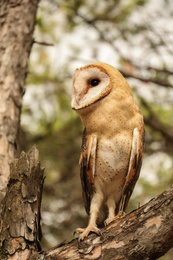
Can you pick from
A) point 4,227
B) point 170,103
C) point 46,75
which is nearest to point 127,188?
point 4,227

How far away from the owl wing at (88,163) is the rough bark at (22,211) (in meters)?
0.34

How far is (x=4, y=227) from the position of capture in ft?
8.05

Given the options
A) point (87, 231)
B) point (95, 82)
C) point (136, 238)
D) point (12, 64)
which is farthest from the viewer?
point (12, 64)

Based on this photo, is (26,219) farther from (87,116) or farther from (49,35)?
(49,35)

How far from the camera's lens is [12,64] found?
368 cm

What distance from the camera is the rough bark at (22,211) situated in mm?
2406

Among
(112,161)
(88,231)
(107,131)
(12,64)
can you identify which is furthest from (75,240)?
(12,64)

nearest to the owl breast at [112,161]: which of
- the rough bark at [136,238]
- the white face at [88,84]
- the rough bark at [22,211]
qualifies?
the white face at [88,84]

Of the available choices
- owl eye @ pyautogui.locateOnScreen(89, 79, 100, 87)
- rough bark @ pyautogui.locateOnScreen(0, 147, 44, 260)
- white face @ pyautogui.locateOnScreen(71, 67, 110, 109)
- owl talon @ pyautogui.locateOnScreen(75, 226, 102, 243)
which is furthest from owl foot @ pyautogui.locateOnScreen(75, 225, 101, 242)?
owl eye @ pyautogui.locateOnScreen(89, 79, 100, 87)

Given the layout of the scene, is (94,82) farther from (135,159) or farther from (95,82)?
(135,159)

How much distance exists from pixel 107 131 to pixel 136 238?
73 centimetres

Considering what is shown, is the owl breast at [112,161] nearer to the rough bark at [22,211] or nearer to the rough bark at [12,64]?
the rough bark at [22,211]

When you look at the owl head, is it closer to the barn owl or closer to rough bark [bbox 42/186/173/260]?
the barn owl

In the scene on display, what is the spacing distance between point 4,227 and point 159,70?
9.31ft
